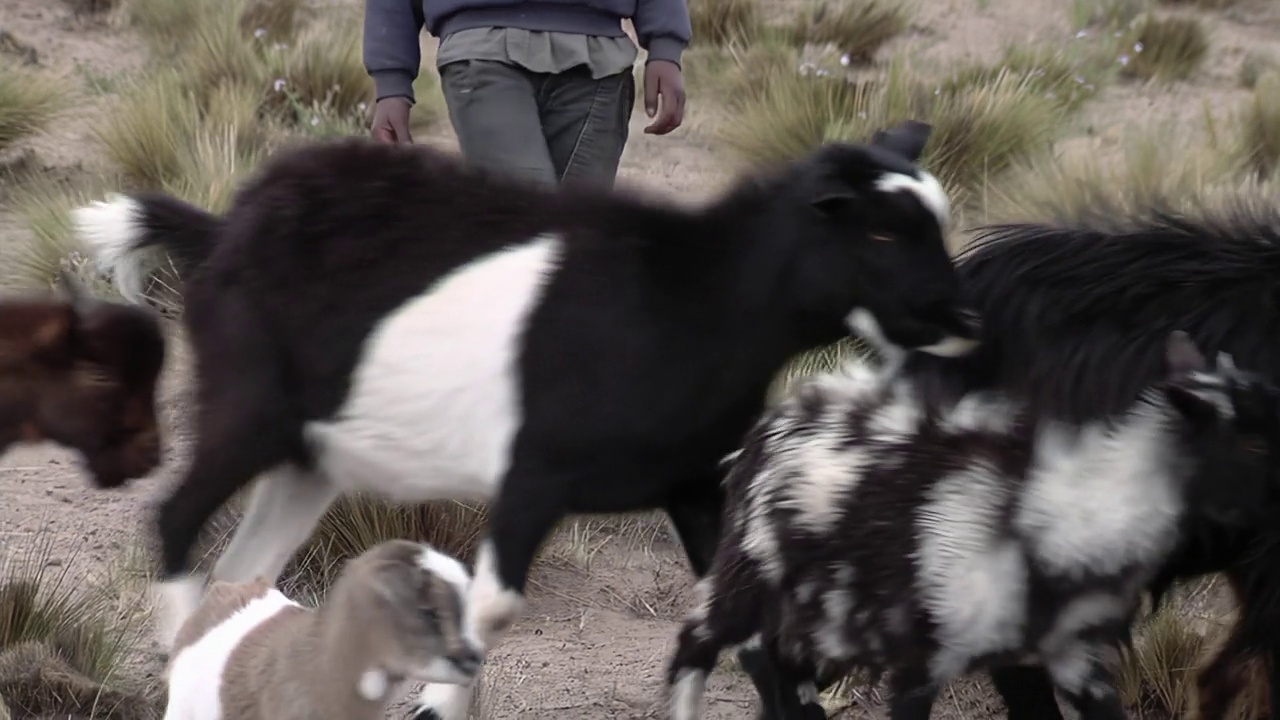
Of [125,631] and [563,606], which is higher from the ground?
[125,631]

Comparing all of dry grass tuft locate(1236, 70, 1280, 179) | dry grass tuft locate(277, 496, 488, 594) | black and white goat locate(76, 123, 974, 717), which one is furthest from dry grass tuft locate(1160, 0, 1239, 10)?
black and white goat locate(76, 123, 974, 717)

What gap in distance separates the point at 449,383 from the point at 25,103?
6166 mm

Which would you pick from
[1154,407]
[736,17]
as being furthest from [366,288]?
[736,17]

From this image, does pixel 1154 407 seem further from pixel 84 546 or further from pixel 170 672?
pixel 84 546

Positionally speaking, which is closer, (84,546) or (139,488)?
(84,546)

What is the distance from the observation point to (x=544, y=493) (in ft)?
10.8

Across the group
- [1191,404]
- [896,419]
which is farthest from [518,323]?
[1191,404]

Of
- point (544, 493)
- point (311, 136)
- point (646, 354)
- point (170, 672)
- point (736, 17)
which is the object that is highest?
point (646, 354)

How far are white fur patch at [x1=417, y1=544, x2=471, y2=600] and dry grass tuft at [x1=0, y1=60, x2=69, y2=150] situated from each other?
6.66m

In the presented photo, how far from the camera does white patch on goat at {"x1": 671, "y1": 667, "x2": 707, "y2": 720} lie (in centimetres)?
359

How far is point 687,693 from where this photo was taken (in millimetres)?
3605

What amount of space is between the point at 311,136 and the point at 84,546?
3.85 m

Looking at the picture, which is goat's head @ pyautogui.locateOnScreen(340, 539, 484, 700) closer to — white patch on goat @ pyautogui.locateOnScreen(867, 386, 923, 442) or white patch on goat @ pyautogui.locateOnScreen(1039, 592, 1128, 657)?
white patch on goat @ pyautogui.locateOnScreen(867, 386, 923, 442)

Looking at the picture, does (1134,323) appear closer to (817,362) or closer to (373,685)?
(373,685)
